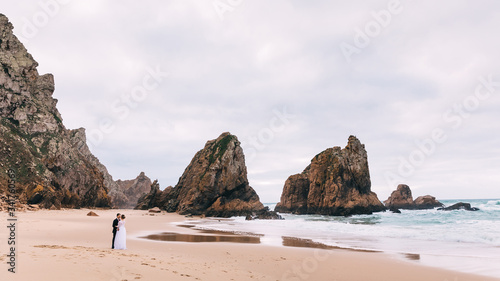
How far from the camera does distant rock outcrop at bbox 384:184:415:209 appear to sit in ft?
365

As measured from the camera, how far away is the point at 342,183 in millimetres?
78812

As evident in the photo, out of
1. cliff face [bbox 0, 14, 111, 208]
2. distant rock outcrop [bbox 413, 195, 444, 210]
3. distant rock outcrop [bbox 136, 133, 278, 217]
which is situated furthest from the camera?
distant rock outcrop [bbox 413, 195, 444, 210]

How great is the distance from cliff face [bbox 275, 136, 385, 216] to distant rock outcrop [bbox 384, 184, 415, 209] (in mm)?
35973

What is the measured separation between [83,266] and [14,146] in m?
51.8

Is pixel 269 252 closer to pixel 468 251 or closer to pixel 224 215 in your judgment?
pixel 468 251

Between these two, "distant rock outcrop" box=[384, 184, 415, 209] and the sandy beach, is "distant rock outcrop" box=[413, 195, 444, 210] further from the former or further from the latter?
the sandy beach

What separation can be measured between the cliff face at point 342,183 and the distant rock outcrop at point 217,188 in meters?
22.7

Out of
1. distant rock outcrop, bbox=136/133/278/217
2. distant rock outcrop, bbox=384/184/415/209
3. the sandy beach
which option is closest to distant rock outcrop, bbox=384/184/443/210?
distant rock outcrop, bbox=384/184/415/209

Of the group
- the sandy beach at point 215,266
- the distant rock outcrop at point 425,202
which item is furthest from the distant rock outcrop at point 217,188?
the distant rock outcrop at point 425,202

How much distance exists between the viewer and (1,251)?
900 centimetres

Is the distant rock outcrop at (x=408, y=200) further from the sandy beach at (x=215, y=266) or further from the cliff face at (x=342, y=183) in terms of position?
the sandy beach at (x=215, y=266)

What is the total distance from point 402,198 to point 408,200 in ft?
7.02

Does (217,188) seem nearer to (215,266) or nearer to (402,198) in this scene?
(215,266)

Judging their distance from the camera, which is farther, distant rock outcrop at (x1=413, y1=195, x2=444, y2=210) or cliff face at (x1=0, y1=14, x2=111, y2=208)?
distant rock outcrop at (x1=413, y1=195, x2=444, y2=210)
